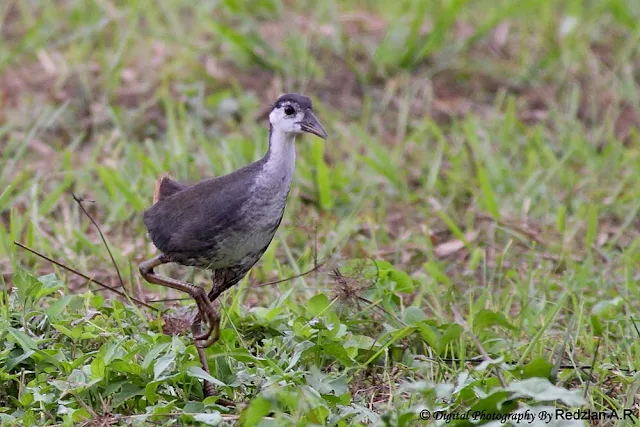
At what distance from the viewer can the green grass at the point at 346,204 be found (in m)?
3.58

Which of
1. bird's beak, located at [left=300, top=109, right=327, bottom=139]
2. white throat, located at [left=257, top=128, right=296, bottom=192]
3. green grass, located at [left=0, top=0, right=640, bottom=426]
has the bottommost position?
green grass, located at [left=0, top=0, right=640, bottom=426]

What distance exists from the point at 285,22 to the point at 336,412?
4043 mm

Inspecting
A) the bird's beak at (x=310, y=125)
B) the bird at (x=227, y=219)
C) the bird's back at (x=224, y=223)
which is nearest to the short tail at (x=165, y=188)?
the bird at (x=227, y=219)

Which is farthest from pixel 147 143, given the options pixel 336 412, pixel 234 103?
pixel 336 412

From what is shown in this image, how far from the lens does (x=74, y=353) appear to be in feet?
12.4

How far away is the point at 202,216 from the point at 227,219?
0.11 metres

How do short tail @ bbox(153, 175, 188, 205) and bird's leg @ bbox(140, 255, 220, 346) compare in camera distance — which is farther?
short tail @ bbox(153, 175, 188, 205)

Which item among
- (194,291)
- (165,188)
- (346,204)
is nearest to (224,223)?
(194,291)

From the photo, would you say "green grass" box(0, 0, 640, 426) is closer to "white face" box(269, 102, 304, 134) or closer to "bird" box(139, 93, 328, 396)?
"bird" box(139, 93, 328, 396)

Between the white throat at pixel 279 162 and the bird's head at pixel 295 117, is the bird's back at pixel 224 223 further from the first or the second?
the bird's head at pixel 295 117

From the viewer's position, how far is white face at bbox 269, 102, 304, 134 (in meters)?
3.83

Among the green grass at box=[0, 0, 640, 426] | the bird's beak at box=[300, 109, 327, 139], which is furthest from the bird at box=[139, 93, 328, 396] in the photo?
the green grass at box=[0, 0, 640, 426]

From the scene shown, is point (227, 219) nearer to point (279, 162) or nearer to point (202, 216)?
point (202, 216)

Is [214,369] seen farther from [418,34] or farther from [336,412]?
[418,34]
